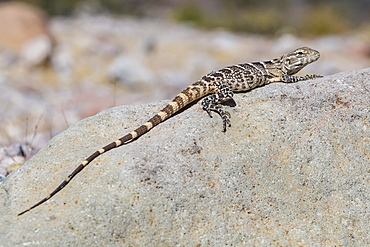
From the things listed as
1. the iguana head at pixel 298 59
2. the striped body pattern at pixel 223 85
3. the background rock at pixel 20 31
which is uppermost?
the iguana head at pixel 298 59

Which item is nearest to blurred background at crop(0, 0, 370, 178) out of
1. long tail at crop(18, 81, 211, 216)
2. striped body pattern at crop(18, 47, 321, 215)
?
striped body pattern at crop(18, 47, 321, 215)

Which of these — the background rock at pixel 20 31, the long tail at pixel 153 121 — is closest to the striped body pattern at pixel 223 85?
the long tail at pixel 153 121

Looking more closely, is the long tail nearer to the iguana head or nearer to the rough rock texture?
the rough rock texture

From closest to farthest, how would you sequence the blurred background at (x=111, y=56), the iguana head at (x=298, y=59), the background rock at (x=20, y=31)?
1. the iguana head at (x=298, y=59)
2. the blurred background at (x=111, y=56)
3. the background rock at (x=20, y=31)

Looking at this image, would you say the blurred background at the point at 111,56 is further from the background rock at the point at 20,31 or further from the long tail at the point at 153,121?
the long tail at the point at 153,121

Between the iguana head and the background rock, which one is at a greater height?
the iguana head

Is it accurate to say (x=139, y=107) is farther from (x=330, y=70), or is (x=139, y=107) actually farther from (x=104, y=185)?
(x=330, y=70)

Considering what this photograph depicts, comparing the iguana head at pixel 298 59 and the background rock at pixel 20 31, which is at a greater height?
the iguana head at pixel 298 59

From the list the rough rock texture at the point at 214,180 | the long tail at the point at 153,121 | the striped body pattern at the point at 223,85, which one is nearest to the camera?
the rough rock texture at the point at 214,180
